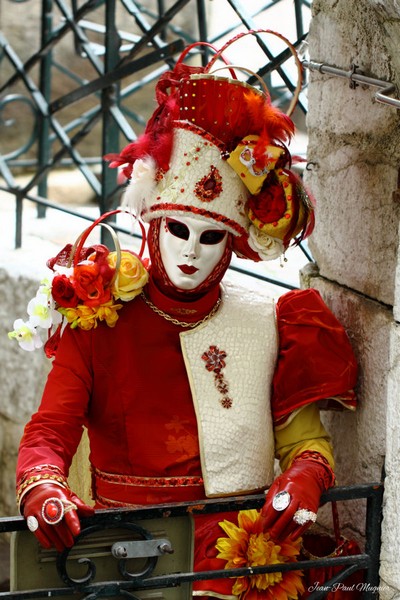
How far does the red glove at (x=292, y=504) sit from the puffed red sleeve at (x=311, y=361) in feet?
0.74

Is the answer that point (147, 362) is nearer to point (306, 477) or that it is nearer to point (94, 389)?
point (94, 389)

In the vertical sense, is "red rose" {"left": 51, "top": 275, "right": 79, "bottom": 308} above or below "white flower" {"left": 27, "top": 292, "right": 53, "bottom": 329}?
above

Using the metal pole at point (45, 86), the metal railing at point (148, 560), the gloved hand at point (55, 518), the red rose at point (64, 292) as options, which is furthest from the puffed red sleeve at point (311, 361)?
the metal pole at point (45, 86)

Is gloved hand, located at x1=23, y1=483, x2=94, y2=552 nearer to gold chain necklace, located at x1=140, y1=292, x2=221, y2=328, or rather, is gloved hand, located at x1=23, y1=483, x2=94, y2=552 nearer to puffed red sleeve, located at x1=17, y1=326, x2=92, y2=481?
puffed red sleeve, located at x1=17, y1=326, x2=92, y2=481

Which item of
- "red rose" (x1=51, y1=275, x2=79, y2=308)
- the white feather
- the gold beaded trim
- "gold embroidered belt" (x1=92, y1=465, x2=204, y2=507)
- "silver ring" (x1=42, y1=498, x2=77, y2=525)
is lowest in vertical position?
"gold embroidered belt" (x1=92, y1=465, x2=204, y2=507)

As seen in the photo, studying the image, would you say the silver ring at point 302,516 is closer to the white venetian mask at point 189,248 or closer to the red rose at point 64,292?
the white venetian mask at point 189,248

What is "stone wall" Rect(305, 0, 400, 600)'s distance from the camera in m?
2.30

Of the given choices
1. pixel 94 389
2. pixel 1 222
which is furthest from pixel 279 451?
pixel 1 222

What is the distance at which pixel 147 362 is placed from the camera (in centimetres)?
247

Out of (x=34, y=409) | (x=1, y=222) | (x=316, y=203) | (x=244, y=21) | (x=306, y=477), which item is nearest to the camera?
(x=306, y=477)

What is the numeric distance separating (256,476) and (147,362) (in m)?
0.36

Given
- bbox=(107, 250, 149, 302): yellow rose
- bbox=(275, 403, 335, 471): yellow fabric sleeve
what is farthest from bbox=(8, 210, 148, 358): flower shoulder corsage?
bbox=(275, 403, 335, 471): yellow fabric sleeve

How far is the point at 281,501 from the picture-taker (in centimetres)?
224

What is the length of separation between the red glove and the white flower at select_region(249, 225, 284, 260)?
496 millimetres
